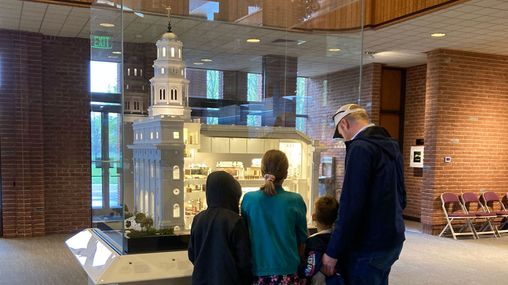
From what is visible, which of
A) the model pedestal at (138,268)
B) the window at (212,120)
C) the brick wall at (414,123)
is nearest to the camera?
the model pedestal at (138,268)

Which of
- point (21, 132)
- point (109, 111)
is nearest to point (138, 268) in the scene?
point (109, 111)

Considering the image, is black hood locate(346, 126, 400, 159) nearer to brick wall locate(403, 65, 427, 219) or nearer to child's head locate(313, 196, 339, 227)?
child's head locate(313, 196, 339, 227)

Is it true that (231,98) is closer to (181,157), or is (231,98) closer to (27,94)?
(181,157)

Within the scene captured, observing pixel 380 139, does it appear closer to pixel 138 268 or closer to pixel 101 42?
pixel 138 268

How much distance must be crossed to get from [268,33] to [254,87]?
0.81 m

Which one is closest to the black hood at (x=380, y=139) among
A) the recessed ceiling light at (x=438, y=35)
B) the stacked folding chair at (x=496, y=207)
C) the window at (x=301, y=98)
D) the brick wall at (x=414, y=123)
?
the window at (x=301, y=98)

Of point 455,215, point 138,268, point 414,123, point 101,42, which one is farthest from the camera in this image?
point 414,123

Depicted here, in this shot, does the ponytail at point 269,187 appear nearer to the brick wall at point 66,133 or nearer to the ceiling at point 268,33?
the ceiling at point 268,33

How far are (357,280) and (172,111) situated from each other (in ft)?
6.96

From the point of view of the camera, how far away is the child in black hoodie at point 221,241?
94.9 inches

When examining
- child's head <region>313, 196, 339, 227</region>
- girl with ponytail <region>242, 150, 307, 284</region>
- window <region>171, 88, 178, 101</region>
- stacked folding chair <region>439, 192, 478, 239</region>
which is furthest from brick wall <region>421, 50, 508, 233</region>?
girl with ponytail <region>242, 150, 307, 284</region>

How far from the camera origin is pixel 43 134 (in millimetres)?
7094

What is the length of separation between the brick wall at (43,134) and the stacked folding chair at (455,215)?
6060mm

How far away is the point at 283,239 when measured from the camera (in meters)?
2.42
